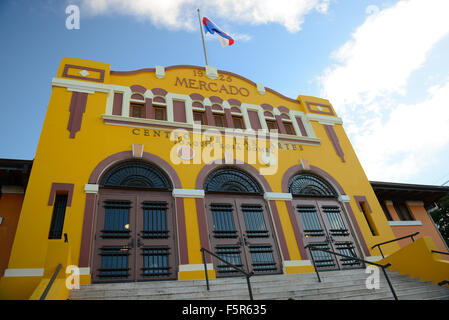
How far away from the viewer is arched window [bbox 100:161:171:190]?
9.82m

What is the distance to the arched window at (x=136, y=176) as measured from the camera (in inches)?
387

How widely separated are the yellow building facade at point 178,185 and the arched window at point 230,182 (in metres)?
0.05

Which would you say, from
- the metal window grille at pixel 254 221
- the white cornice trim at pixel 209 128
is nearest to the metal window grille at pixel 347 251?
the metal window grille at pixel 254 221

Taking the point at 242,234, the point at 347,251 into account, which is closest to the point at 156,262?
the point at 242,234

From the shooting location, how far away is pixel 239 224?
10281 millimetres

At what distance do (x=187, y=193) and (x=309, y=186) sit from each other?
5219 mm

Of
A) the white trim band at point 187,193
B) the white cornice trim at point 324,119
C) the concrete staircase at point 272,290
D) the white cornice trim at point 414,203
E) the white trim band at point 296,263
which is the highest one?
the white cornice trim at point 324,119

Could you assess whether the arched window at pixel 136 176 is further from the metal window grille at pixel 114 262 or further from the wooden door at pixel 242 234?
the metal window grille at pixel 114 262

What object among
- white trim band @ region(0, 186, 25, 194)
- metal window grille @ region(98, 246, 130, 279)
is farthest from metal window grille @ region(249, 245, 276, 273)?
white trim band @ region(0, 186, 25, 194)

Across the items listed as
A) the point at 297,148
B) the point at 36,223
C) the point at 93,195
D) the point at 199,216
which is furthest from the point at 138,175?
the point at 297,148

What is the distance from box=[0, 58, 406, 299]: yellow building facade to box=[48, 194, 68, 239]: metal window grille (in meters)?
0.05

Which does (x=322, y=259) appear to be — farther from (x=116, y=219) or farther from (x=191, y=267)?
(x=116, y=219)
